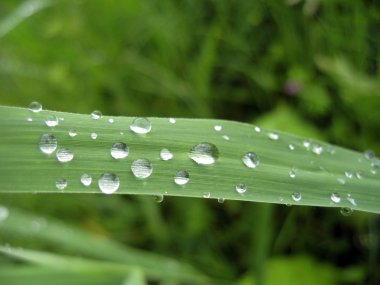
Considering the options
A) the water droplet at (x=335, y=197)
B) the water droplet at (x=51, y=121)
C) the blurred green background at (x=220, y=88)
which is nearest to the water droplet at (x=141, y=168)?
the water droplet at (x=51, y=121)

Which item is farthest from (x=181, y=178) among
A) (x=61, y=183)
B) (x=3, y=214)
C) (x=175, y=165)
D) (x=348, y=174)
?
(x=3, y=214)

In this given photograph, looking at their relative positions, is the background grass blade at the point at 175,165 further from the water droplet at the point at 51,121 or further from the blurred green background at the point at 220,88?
the blurred green background at the point at 220,88

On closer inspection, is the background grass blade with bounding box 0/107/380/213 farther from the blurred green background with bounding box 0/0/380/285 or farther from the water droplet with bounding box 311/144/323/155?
the blurred green background with bounding box 0/0/380/285

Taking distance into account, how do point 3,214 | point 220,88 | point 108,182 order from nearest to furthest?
point 108,182, point 3,214, point 220,88

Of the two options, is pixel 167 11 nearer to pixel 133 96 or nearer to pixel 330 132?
pixel 133 96

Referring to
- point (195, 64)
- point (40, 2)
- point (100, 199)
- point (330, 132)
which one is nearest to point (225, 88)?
point (195, 64)

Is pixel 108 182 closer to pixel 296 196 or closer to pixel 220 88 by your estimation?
pixel 296 196

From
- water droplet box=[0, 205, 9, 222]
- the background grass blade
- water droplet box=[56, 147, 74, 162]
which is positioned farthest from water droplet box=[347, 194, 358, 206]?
water droplet box=[0, 205, 9, 222]
